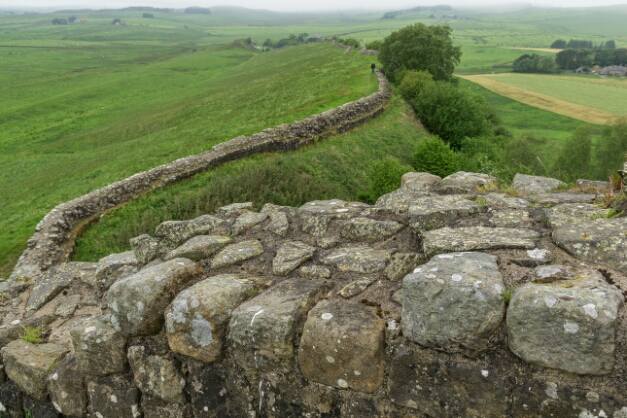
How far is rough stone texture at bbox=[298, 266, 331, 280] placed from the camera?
5.46 metres

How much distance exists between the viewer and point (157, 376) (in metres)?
5.21

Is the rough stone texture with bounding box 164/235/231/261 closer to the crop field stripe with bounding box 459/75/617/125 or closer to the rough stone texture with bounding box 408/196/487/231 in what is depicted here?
the rough stone texture with bounding box 408/196/487/231

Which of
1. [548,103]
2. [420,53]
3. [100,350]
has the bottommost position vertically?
[548,103]

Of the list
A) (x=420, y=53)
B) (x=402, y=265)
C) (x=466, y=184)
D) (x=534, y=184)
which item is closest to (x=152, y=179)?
(x=466, y=184)

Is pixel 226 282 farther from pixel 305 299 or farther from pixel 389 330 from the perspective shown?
pixel 389 330

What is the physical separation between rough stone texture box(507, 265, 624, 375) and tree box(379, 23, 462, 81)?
149ft

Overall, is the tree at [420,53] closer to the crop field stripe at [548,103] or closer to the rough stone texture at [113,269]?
the crop field stripe at [548,103]

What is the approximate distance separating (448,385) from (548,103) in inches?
3212

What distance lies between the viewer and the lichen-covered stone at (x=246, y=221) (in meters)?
7.03

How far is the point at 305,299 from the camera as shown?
491 centimetres

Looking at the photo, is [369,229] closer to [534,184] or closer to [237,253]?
[237,253]

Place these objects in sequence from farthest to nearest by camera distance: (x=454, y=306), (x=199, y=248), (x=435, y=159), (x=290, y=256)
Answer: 1. (x=435, y=159)
2. (x=199, y=248)
3. (x=290, y=256)
4. (x=454, y=306)

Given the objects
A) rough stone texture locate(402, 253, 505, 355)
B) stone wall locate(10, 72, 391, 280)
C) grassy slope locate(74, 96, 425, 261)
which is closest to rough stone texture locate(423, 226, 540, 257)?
rough stone texture locate(402, 253, 505, 355)

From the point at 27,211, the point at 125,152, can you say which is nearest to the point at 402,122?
the point at 125,152
